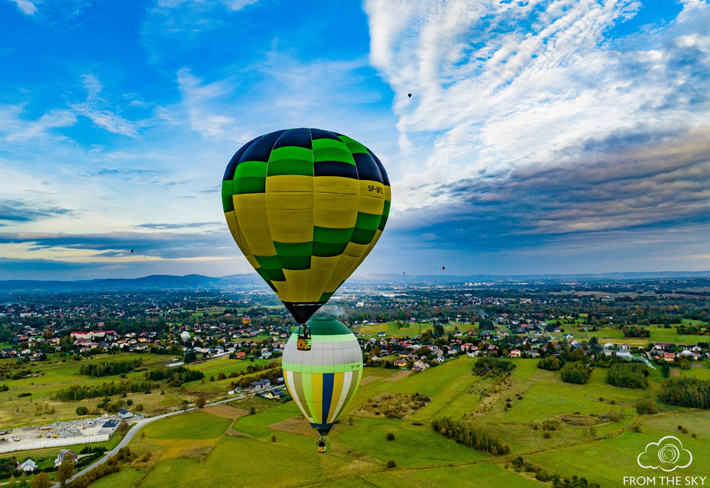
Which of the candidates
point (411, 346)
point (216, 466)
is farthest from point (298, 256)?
point (411, 346)

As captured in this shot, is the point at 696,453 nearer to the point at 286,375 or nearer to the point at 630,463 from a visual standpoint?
the point at 630,463

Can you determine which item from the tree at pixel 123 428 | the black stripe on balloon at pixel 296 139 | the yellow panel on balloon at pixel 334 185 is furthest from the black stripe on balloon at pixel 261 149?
the tree at pixel 123 428

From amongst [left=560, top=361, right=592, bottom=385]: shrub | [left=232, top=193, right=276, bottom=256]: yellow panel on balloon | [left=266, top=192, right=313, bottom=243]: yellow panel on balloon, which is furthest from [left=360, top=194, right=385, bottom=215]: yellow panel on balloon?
[left=560, top=361, right=592, bottom=385]: shrub

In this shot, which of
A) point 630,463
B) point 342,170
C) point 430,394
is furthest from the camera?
point 430,394

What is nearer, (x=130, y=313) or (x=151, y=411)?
(x=151, y=411)

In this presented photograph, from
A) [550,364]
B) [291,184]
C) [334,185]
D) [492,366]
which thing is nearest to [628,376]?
[550,364]

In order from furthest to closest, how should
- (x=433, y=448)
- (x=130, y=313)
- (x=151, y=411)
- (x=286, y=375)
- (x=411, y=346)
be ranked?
1. (x=130, y=313)
2. (x=411, y=346)
3. (x=151, y=411)
4. (x=433, y=448)
5. (x=286, y=375)
